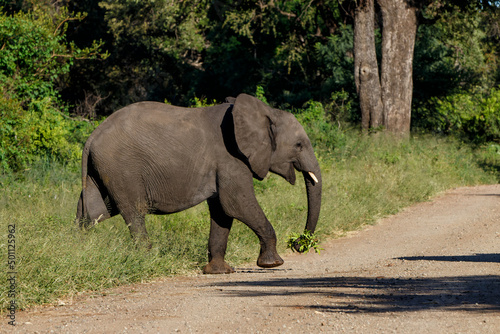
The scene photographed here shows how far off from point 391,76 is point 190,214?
1162cm

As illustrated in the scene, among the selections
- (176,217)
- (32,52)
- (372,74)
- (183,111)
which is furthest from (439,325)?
(372,74)

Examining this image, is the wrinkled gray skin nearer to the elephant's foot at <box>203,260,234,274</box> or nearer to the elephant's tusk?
the elephant's foot at <box>203,260,234,274</box>

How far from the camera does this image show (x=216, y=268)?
9.33m

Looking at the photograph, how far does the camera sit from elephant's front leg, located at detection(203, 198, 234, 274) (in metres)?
9.34

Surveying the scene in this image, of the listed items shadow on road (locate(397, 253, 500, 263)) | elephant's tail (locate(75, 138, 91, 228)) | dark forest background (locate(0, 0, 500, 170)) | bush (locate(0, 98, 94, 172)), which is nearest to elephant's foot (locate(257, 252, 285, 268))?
shadow on road (locate(397, 253, 500, 263))

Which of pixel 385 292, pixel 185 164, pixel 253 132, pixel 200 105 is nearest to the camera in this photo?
pixel 385 292

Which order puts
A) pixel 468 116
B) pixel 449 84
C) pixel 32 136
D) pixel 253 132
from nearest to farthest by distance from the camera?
1. pixel 253 132
2. pixel 32 136
3. pixel 468 116
4. pixel 449 84

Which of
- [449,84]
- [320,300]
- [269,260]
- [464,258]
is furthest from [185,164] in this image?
[449,84]

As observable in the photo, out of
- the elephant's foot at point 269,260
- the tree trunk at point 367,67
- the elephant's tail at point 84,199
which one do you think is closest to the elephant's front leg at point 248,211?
the elephant's foot at point 269,260

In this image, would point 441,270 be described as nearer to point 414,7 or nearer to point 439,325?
point 439,325

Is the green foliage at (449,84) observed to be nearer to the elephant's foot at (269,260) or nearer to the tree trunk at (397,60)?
the tree trunk at (397,60)

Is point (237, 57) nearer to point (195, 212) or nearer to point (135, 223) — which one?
point (195, 212)

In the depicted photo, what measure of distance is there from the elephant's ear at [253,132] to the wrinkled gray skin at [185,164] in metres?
0.01

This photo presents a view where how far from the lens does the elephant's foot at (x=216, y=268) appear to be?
9.32 metres
